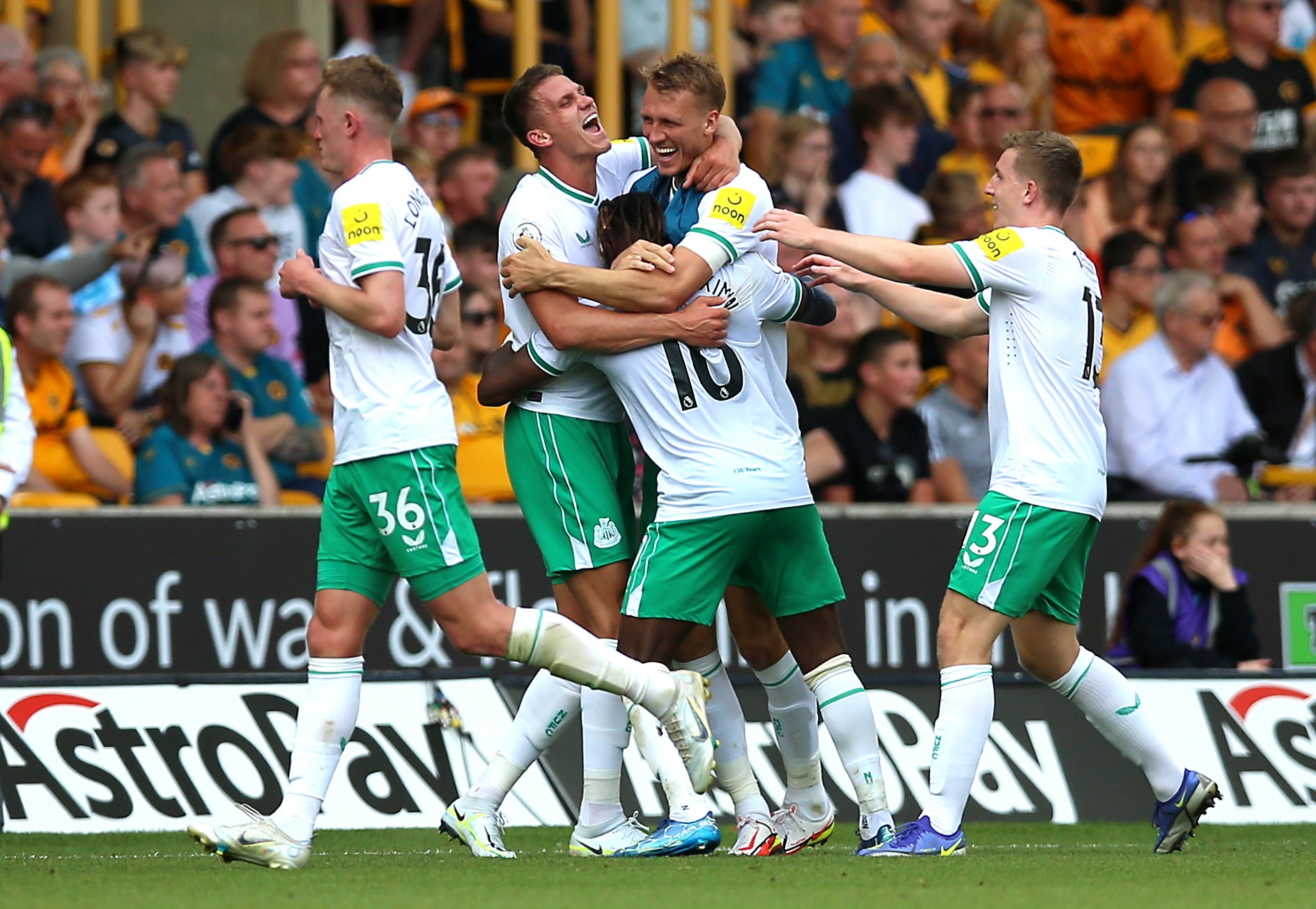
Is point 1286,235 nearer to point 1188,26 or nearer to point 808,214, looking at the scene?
point 1188,26

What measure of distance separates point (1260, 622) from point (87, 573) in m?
5.95

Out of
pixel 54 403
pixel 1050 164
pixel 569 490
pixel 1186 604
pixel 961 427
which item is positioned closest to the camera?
pixel 1050 164

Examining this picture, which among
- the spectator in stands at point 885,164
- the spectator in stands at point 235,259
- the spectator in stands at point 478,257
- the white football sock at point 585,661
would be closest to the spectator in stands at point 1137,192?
the spectator in stands at point 885,164

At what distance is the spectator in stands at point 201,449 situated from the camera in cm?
992

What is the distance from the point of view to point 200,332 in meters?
10.7

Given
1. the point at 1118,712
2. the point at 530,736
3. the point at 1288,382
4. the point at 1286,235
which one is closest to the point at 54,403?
the point at 530,736

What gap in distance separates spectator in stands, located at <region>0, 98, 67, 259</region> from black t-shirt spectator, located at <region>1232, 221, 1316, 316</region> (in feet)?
24.4

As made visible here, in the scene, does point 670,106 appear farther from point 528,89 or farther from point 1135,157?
point 1135,157

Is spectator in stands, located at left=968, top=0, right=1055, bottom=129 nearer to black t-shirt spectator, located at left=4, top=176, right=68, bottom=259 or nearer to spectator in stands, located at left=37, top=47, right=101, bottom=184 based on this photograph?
spectator in stands, located at left=37, top=47, right=101, bottom=184

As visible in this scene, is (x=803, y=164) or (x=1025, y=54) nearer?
(x=803, y=164)

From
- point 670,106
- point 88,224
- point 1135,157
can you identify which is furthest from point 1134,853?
point 1135,157

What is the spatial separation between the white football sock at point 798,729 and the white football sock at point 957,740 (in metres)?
0.54

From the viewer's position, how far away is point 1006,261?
636 centimetres

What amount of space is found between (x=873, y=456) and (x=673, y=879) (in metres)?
5.35
